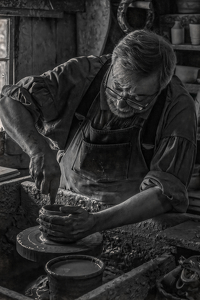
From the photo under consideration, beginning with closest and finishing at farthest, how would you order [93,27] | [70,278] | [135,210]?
1. [70,278]
2. [135,210]
3. [93,27]

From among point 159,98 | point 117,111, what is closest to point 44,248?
point 117,111

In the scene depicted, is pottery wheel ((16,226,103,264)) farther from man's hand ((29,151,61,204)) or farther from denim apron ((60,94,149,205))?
denim apron ((60,94,149,205))

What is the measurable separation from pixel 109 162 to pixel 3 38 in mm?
3182

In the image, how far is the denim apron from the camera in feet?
9.48

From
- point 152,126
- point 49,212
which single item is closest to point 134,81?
point 152,126

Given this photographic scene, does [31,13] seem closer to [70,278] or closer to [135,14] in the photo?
[135,14]

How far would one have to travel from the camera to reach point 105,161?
2.92 m

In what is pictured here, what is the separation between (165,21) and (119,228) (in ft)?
12.9

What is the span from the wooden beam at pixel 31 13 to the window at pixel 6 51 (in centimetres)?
13

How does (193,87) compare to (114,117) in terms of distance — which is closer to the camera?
(114,117)

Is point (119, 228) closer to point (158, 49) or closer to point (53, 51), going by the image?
point (158, 49)

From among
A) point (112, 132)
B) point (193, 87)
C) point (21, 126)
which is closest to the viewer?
point (21, 126)

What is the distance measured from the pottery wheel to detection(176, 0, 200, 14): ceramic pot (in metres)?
3.91

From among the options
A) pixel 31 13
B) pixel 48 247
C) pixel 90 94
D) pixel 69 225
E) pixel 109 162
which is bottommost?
pixel 48 247
